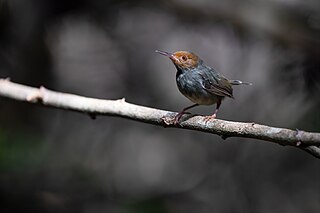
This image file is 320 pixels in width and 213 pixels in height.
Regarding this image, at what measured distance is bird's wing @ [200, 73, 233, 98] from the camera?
2537 mm

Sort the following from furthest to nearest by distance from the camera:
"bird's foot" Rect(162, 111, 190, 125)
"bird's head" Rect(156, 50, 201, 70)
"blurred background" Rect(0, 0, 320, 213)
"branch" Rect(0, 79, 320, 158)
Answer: "blurred background" Rect(0, 0, 320, 213)
"bird's head" Rect(156, 50, 201, 70)
"bird's foot" Rect(162, 111, 190, 125)
"branch" Rect(0, 79, 320, 158)

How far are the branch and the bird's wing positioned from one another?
0.52 feet

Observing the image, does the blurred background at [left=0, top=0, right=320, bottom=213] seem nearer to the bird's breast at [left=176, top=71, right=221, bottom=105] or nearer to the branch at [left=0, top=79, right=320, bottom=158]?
the branch at [left=0, top=79, right=320, bottom=158]

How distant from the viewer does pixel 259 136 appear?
81.4 inches

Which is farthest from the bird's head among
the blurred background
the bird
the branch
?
the blurred background

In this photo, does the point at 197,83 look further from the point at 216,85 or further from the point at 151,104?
the point at 151,104

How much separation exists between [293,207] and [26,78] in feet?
7.74

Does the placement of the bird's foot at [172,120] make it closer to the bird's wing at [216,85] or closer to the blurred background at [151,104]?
the bird's wing at [216,85]

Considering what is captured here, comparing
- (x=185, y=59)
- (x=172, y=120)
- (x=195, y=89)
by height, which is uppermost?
(x=185, y=59)

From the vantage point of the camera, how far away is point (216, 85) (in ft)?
8.38

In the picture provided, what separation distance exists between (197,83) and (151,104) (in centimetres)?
265

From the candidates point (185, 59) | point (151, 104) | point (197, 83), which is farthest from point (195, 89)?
point (151, 104)

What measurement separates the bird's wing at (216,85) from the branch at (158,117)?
0.16 m

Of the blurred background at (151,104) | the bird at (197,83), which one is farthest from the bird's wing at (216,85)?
the blurred background at (151,104)
